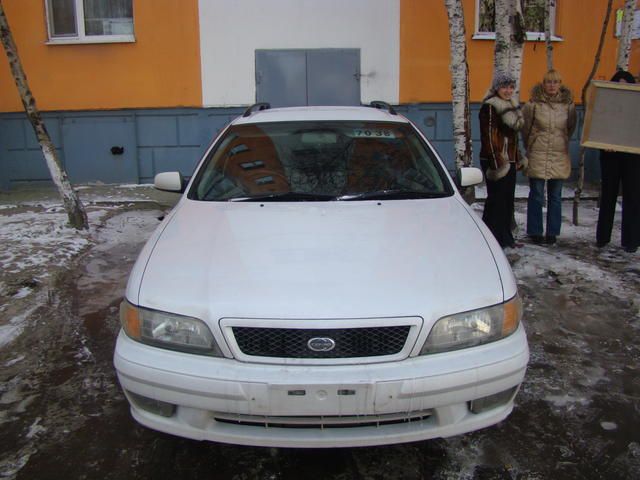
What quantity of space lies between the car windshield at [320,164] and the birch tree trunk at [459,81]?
221 cm

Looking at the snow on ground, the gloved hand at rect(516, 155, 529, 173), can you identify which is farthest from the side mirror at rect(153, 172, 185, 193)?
the gloved hand at rect(516, 155, 529, 173)

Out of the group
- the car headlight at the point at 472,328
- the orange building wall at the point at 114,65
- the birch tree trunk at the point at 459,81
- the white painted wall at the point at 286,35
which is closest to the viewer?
the car headlight at the point at 472,328

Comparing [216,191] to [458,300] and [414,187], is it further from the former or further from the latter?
[458,300]

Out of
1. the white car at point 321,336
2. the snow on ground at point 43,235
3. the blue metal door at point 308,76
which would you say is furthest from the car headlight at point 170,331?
the blue metal door at point 308,76

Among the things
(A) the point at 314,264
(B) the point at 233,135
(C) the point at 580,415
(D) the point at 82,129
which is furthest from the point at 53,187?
(C) the point at 580,415

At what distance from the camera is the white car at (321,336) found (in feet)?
7.13

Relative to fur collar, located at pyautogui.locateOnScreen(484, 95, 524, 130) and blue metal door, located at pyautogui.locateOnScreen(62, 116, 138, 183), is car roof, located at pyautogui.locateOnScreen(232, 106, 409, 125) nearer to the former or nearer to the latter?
fur collar, located at pyautogui.locateOnScreen(484, 95, 524, 130)

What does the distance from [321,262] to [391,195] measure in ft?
3.15

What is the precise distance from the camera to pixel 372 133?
3.86m

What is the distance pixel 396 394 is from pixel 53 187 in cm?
838

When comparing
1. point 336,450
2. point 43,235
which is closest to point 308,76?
point 43,235

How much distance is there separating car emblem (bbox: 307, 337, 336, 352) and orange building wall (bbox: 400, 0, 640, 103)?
7.20m

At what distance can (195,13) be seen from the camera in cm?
850

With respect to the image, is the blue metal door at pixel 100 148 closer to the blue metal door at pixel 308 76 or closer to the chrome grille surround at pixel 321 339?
the blue metal door at pixel 308 76
